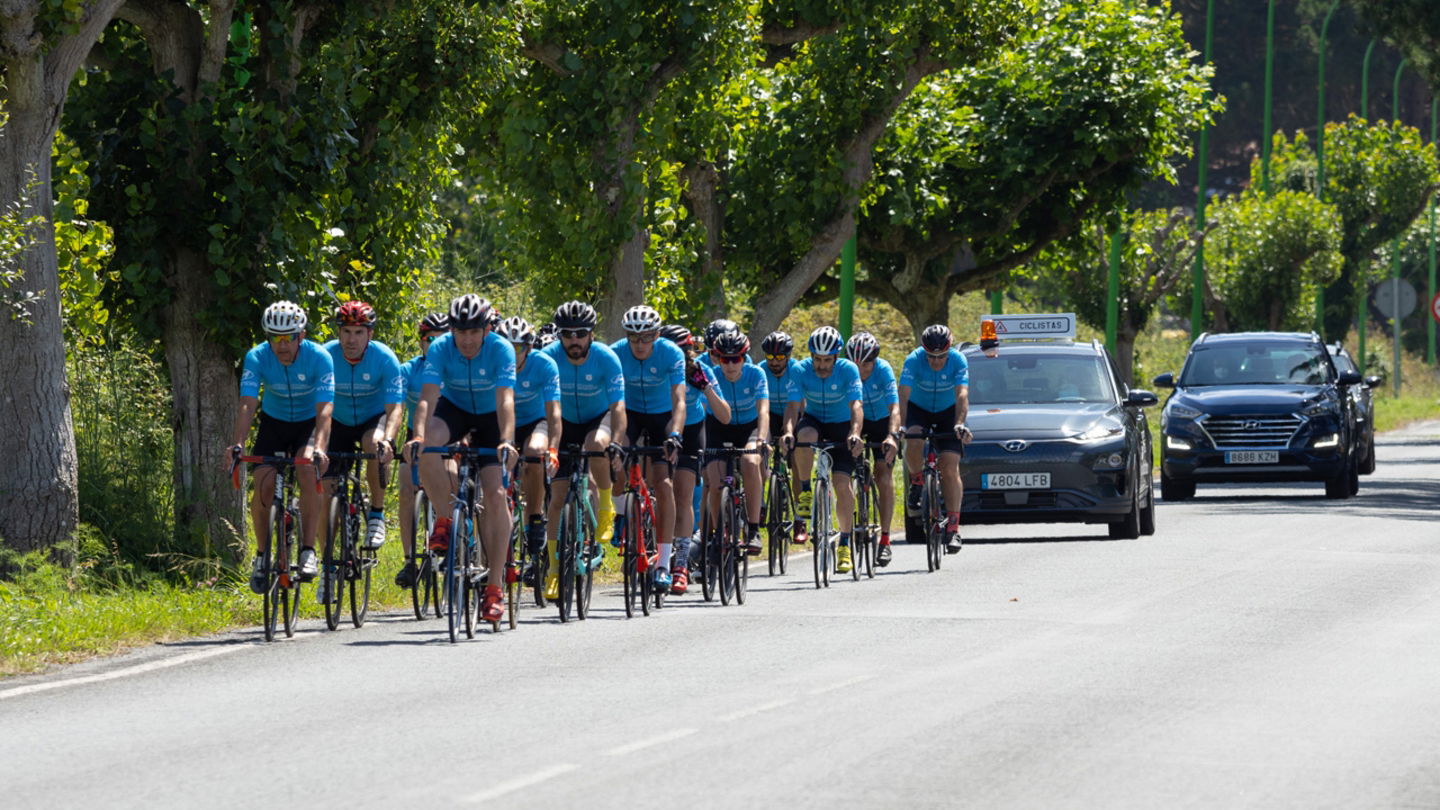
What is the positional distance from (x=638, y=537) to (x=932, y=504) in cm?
384

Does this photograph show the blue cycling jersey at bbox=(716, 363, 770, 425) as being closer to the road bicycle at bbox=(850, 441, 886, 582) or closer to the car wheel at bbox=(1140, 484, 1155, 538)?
the road bicycle at bbox=(850, 441, 886, 582)

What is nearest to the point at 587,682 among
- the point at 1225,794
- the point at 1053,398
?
the point at 1225,794

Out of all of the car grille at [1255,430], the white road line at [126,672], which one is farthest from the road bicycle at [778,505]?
the car grille at [1255,430]

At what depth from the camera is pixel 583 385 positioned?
48.0 ft

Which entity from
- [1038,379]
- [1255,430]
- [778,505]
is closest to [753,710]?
[778,505]

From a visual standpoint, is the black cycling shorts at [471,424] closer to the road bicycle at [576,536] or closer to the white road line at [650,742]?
the road bicycle at [576,536]

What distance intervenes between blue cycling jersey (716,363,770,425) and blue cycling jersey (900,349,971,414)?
2058 millimetres

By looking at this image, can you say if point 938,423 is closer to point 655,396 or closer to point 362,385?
point 655,396

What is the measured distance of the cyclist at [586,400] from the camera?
1423cm

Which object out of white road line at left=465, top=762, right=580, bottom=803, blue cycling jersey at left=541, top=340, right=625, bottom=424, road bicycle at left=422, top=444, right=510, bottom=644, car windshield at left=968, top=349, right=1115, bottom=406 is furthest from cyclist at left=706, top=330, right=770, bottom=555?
white road line at left=465, top=762, right=580, bottom=803

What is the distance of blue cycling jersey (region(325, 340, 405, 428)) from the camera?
14.2 meters

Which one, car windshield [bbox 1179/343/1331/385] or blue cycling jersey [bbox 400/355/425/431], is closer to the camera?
blue cycling jersey [bbox 400/355/425/431]

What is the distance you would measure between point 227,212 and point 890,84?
1070 centimetres

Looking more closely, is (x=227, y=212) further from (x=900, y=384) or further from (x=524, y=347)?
(x=900, y=384)
